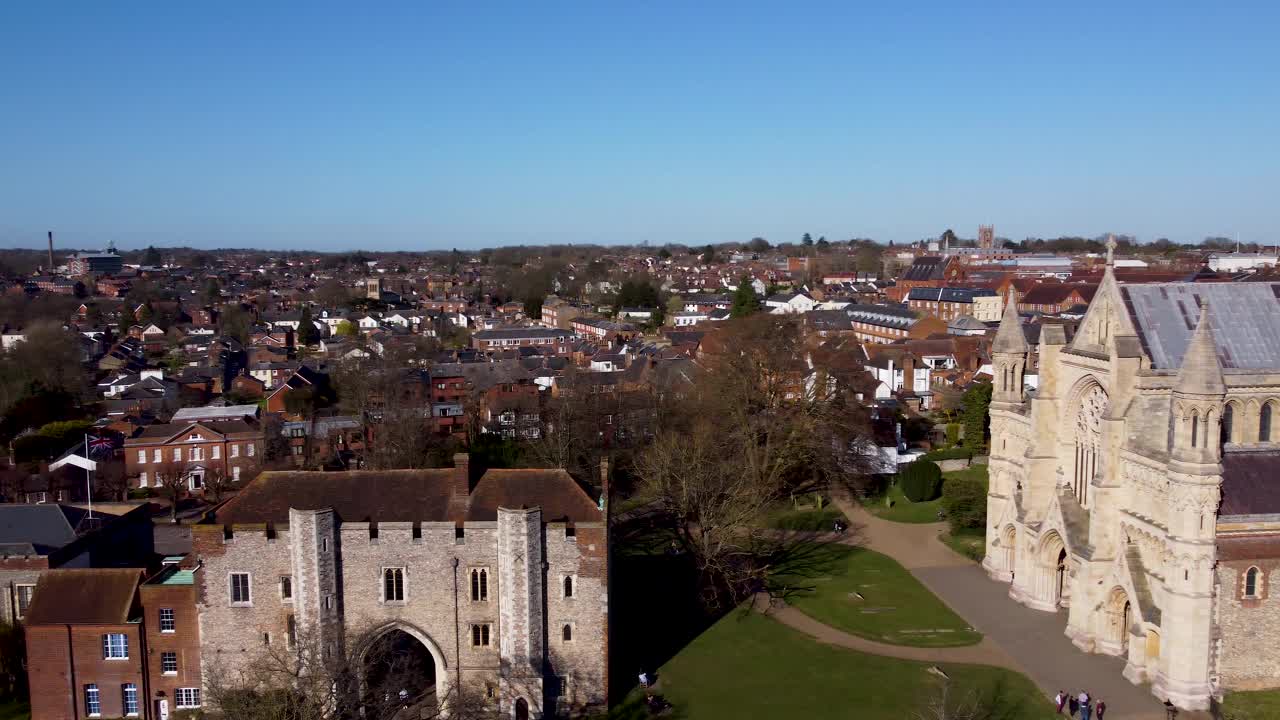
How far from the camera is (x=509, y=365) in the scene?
75500mm

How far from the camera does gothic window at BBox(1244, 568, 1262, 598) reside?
26.7m

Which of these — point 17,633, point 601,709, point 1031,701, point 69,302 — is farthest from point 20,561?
point 69,302

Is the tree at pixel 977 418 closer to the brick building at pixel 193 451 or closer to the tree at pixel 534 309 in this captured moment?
the brick building at pixel 193 451

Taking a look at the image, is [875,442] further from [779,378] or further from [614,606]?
[614,606]

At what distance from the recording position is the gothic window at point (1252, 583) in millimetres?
26656

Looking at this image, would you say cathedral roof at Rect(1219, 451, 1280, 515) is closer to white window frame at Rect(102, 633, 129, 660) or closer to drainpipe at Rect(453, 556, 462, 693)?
drainpipe at Rect(453, 556, 462, 693)

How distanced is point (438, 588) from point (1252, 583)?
22816mm

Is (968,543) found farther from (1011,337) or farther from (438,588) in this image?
(438,588)

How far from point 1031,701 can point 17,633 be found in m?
29.6

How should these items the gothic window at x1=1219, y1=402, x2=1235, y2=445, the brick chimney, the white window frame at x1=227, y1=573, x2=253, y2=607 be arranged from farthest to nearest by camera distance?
the gothic window at x1=1219, y1=402, x2=1235, y2=445
the brick chimney
the white window frame at x1=227, y1=573, x2=253, y2=607

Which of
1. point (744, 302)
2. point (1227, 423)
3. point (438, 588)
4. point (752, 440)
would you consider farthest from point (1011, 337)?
point (744, 302)

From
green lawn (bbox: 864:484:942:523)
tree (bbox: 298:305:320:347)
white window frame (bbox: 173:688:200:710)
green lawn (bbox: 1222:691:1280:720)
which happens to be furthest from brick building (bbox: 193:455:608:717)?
tree (bbox: 298:305:320:347)

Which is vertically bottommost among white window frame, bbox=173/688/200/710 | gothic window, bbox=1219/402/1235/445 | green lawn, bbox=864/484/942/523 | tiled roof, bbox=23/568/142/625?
green lawn, bbox=864/484/942/523

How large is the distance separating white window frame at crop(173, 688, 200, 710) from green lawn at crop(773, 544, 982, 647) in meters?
20.1
